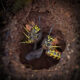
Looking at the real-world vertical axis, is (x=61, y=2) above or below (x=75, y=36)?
above

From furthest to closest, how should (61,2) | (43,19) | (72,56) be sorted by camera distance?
(43,19) → (61,2) → (72,56)

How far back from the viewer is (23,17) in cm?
289

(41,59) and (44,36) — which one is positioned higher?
(44,36)

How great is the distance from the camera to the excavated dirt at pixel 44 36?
2256 millimetres

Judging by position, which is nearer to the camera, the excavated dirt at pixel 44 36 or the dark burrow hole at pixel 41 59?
the excavated dirt at pixel 44 36

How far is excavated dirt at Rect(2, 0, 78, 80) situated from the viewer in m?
2.26

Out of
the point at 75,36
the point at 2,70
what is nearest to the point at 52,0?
the point at 75,36

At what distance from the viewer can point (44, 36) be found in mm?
3389

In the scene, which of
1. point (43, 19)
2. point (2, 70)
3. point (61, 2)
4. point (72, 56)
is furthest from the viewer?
point (43, 19)

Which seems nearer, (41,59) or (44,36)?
(41,59)

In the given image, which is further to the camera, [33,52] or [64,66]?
[33,52]

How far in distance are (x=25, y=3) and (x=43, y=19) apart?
60cm

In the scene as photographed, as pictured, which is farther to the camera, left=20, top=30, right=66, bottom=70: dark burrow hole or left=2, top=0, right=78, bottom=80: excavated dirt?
left=20, top=30, right=66, bottom=70: dark burrow hole

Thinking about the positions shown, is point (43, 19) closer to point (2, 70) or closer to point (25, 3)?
point (25, 3)
